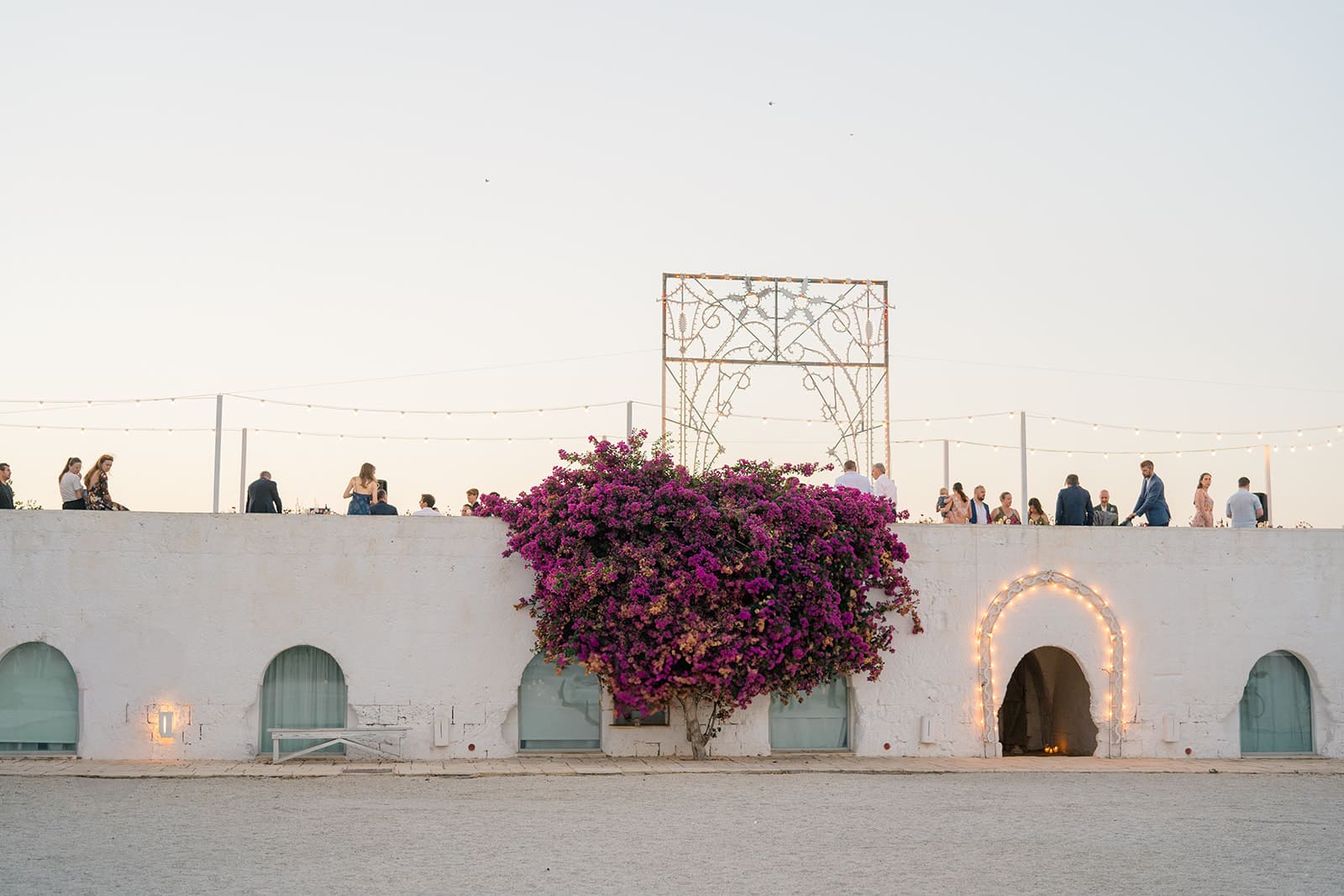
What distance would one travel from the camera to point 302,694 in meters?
18.0

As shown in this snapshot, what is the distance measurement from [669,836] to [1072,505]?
9880mm

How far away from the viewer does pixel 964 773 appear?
17.6m

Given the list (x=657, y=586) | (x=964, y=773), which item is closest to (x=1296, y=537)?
(x=964, y=773)

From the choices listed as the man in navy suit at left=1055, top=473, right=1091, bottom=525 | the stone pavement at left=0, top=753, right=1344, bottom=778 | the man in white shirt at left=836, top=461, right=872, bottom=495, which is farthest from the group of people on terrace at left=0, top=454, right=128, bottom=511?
the man in navy suit at left=1055, top=473, right=1091, bottom=525

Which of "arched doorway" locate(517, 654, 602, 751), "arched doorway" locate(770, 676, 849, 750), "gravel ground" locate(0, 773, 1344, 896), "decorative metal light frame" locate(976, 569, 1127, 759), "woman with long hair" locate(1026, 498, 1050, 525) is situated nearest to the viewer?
"gravel ground" locate(0, 773, 1344, 896)

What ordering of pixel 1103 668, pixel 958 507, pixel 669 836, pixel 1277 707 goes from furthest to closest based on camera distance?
pixel 958 507
pixel 1277 707
pixel 1103 668
pixel 669 836

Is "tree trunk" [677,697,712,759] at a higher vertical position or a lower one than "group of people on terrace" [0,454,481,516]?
lower

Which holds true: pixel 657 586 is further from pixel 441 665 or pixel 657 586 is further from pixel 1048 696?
pixel 1048 696

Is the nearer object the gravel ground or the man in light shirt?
the gravel ground

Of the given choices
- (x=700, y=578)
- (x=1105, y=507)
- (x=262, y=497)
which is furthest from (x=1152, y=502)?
(x=262, y=497)

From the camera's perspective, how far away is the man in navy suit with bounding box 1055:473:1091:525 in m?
20.3

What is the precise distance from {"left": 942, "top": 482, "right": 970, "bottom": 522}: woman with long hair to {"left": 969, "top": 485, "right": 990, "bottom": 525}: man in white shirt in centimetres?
10

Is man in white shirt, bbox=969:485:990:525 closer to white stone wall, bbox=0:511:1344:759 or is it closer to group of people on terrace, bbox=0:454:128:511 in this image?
white stone wall, bbox=0:511:1344:759

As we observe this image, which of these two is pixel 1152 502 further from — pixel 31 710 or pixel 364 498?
pixel 31 710
